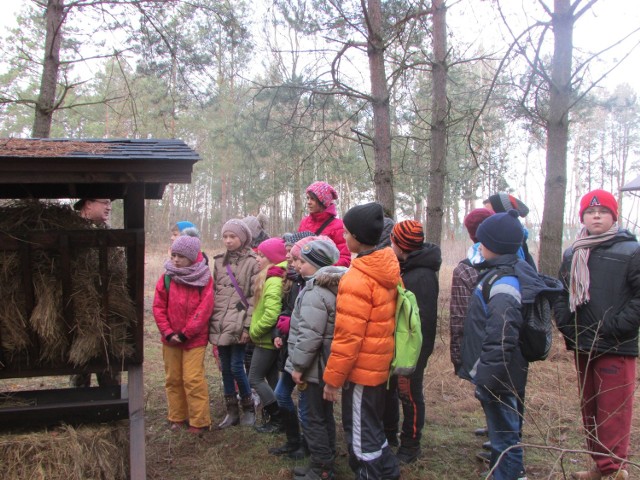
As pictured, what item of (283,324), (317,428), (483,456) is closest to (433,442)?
(483,456)

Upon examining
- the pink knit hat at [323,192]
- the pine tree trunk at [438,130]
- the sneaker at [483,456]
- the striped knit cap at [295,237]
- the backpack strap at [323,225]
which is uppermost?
the pine tree trunk at [438,130]

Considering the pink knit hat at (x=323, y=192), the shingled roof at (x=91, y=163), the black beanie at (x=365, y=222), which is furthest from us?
the pink knit hat at (x=323, y=192)

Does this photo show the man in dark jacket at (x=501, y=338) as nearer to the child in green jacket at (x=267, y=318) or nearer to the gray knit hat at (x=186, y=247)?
the child in green jacket at (x=267, y=318)

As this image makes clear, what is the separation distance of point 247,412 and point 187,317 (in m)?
1.10

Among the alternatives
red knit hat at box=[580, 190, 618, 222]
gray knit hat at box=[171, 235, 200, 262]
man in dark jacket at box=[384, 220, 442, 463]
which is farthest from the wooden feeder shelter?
red knit hat at box=[580, 190, 618, 222]

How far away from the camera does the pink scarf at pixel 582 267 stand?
127 inches

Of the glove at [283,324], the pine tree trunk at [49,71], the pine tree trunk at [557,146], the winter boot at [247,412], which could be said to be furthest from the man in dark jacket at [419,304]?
the pine tree trunk at [49,71]

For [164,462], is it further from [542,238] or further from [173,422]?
[542,238]

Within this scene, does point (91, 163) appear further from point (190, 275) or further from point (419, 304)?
point (419, 304)

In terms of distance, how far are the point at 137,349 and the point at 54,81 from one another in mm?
4632

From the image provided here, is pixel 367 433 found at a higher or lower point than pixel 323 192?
lower

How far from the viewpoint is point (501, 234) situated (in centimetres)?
311

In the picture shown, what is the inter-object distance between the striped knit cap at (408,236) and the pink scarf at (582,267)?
3.47 feet

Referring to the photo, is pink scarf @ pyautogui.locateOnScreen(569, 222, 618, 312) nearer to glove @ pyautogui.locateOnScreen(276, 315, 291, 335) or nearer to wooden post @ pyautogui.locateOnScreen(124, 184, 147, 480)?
glove @ pyautogui.locateOnScreen(276, 315, 291, 335)
